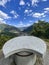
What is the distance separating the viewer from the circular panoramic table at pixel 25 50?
130 centimetres

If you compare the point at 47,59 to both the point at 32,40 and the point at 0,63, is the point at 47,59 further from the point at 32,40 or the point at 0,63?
the point at 0,63

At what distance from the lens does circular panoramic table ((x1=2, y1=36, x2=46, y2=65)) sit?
51.1 inches

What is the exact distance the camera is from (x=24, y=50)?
133 cm

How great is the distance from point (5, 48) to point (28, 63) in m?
0.26

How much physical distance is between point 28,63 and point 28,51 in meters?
0.14

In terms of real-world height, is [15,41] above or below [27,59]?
above

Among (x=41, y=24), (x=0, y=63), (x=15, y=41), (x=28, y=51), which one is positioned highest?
(x=41, y=24)

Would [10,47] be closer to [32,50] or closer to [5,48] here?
[5,48]

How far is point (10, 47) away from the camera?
137cm

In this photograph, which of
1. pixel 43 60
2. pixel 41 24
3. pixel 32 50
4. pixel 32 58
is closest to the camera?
pixel 32 50

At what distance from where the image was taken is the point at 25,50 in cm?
133

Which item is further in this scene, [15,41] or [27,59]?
[15,41]

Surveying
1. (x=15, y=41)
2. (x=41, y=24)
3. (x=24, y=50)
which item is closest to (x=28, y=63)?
(x=24, y=50)

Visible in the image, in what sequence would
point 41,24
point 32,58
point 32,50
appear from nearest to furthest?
point 32,50 < point 32,58 < point 41,24
